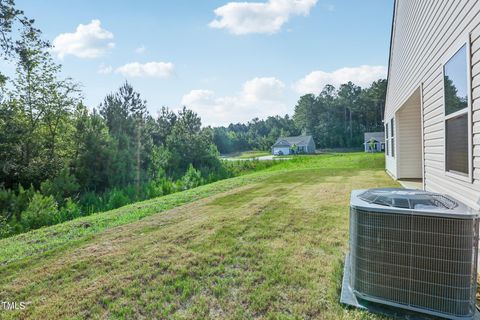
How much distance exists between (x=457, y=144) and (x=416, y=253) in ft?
6.13

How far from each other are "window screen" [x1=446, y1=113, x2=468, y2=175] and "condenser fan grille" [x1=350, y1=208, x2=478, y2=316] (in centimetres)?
140

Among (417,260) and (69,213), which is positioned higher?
(417,260)

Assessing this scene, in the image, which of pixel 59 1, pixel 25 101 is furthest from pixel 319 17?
pixel 25 101

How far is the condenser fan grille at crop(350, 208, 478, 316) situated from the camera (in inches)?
69.9

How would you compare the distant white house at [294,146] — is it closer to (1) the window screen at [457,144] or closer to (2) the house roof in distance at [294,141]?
(2) the house roof in distance at [294,141]

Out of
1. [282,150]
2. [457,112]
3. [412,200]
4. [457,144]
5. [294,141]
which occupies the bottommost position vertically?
[282,150]

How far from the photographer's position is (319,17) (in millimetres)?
8984

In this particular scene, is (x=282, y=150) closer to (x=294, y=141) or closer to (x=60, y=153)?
(x=294, y=141)

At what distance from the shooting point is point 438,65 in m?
3.66

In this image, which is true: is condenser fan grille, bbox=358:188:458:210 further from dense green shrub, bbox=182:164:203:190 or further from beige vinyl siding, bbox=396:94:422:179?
dense green shrub, bbox=182:164:203:190

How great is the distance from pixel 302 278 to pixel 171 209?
13.7 feet

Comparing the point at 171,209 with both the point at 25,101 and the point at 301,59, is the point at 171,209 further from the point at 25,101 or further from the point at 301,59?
the point at 25,101

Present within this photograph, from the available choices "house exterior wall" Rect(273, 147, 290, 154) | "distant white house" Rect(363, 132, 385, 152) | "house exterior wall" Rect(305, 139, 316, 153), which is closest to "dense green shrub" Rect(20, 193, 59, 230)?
"distant white house" Rect(363, 132, 385, 152)

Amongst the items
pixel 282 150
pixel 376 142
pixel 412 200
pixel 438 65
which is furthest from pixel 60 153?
pixel 282 150
